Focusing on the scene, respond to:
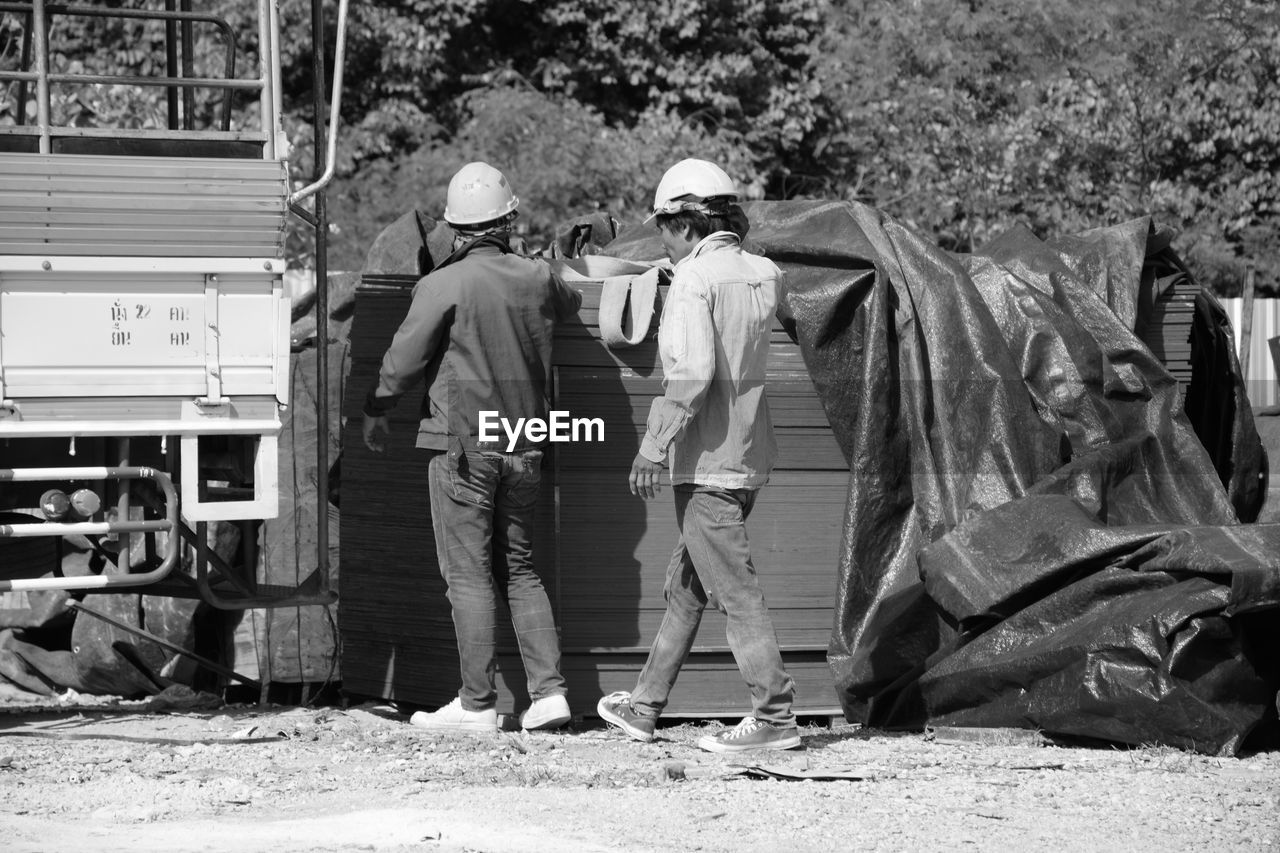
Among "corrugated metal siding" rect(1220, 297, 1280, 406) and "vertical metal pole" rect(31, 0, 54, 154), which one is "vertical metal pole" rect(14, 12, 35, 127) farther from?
"corrugated metal siding" rect(1220, 297, 1280, 406)

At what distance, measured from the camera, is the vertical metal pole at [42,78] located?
500cm

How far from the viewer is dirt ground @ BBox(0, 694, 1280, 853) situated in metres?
4.15

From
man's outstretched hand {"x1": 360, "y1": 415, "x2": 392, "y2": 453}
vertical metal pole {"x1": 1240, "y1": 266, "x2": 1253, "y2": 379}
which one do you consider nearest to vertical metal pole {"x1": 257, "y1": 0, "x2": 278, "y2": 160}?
man's outstretched hand {"x1": 360, "y1": 415, "x2": 392, "y2": 453}

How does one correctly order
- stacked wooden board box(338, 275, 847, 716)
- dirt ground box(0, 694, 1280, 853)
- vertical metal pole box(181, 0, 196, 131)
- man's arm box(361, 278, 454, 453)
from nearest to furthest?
dirt ground box(0, 694, 1280, 853) → man's arm box(361, 278, 454, 453) → stacked wooden board box(338, 275, 847, 716) → vertical metal pole box(181, 0, 196, 131)

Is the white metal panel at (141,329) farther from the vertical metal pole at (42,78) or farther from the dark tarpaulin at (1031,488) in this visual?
the dark tarpaulin at (1031,488)

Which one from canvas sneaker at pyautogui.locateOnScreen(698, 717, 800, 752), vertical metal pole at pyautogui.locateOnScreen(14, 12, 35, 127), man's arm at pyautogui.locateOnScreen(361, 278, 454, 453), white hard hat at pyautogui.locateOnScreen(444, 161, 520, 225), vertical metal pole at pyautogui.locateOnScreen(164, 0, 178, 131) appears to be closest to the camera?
canvas sneaker at pyautogui.locateOnScreen(698, 717, 800, 752)

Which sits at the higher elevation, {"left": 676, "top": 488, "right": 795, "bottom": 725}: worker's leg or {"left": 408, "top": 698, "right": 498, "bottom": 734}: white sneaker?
{"left": 676, "top": 488, "right": 795, "bottom": 725}: worker's leg

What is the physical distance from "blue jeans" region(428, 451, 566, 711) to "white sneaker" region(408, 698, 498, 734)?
0.03 meters

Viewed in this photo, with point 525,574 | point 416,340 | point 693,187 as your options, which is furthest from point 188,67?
point 525,574

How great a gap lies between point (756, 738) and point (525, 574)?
1.05 m

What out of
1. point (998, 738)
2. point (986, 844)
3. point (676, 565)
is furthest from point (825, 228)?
point (986, 844)

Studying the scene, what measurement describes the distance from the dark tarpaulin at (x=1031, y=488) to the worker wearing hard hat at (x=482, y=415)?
3.56 ft

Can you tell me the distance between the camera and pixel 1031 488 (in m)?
5.78

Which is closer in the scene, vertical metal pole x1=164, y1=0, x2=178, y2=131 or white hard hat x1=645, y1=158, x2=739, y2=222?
white hard hat x1=645, y1=158, x2=739, y2=222
